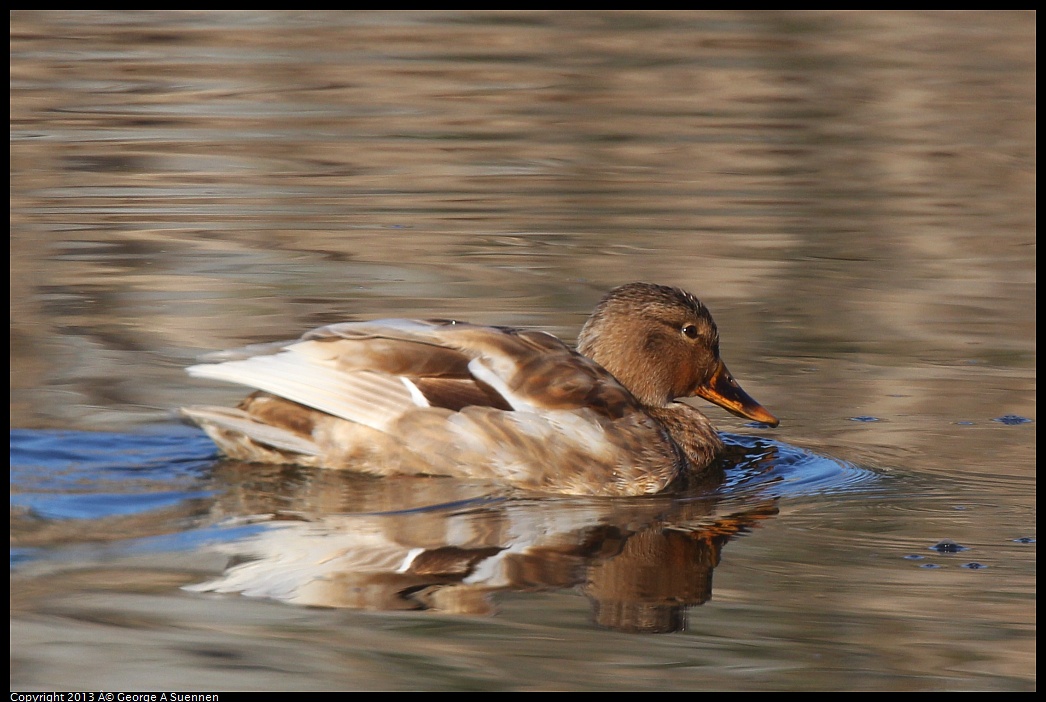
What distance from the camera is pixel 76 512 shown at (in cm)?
600

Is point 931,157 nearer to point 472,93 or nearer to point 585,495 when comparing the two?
point 472,93

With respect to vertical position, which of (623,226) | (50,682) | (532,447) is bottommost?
(50,682)

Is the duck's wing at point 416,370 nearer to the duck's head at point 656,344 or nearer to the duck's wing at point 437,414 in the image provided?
the duck's wing at point 437,414

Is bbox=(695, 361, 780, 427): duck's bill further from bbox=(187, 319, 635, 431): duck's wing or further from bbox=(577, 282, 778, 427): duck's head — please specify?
bbox=(187, 319, 635, 431): duck's wing

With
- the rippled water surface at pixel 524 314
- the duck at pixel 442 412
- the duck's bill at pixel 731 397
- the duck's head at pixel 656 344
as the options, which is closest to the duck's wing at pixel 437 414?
the duck at pixel 442 412

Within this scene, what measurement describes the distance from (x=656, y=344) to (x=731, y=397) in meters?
0.44

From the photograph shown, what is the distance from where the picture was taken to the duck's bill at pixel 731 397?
7.51 meters

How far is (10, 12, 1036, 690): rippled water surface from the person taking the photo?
16.7 ft

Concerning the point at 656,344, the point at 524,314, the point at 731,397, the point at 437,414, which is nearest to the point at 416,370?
the point at 437,414

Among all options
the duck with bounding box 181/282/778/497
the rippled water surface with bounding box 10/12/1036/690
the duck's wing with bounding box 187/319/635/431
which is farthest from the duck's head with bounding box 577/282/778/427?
the duck's wing with bounding box 187/319/635/431

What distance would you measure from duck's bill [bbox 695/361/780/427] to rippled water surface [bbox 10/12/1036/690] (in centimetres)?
19

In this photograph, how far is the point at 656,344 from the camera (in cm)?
754
